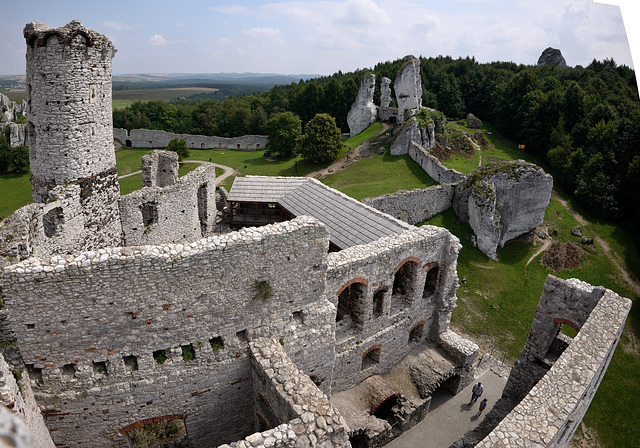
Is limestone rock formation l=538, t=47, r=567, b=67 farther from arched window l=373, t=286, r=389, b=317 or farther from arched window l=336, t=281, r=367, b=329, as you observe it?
arched window l=336, t=281, r=367, b=329

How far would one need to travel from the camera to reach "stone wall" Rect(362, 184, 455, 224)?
23.8 meters

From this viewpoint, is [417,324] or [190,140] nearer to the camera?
[417,324]

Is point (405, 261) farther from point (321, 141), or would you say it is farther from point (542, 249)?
point (321, 141)

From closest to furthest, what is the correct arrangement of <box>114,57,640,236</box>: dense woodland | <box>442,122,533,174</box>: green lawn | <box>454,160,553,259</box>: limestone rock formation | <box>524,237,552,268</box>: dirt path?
<box>454,160,553,259</box>: limestone rock formation < <box>524,237,552,268</box>: dirt path < <box>114,57,640,236</box>: dense woodland < <box>442,122,533,174</box>: green lawn

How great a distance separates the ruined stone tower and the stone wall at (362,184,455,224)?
14.3 m

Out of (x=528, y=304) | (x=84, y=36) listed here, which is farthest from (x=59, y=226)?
(x=528, y=304)

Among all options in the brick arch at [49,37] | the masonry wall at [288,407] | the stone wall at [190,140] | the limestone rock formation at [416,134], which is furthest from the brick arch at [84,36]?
the stone wall at [190,140]

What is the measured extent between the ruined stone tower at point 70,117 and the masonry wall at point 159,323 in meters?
4.63

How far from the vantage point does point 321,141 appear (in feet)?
132

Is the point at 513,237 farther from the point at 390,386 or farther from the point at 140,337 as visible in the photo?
the point at 140,337

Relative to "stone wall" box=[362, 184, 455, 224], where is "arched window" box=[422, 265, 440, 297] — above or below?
below

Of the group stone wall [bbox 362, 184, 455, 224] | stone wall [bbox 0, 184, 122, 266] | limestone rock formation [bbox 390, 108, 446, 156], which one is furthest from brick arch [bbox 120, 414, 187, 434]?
limestone rock formation [bbox 390, 108, 446, 156]

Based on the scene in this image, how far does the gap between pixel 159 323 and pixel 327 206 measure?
980cm

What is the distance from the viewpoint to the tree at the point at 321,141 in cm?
4031
